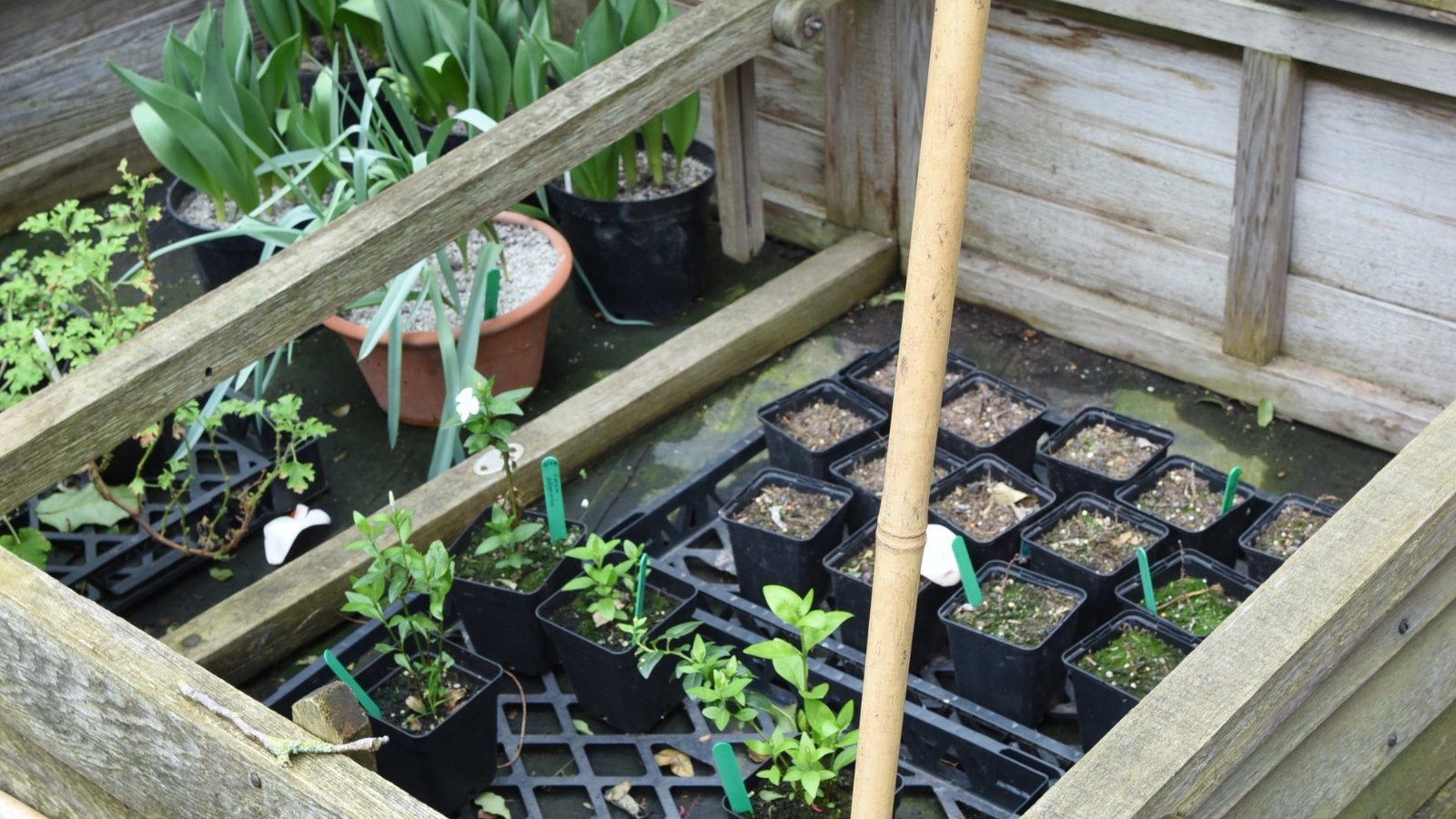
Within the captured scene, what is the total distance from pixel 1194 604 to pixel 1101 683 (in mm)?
276

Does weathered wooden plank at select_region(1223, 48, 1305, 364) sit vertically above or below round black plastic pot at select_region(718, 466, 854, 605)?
above

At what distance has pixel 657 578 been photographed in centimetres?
246

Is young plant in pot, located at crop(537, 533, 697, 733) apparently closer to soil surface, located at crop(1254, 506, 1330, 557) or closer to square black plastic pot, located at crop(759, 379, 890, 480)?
square black plastic pot, located at crop(759, 379, 890, 480)

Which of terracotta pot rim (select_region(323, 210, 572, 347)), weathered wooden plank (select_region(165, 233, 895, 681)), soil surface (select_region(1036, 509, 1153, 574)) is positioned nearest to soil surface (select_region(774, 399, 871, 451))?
weathered wooden plank (select_region(165, 233, 895, 681))

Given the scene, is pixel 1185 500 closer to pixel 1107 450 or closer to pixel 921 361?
pixel 1107 450

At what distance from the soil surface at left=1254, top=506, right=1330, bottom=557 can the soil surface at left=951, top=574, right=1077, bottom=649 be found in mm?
349

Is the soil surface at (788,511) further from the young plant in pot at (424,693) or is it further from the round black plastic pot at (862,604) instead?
the young plant in pot at (424,693)

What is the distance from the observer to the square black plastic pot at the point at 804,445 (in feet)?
8.97

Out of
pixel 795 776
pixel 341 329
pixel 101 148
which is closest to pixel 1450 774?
pixel 795 776

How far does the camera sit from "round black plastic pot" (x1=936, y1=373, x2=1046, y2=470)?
2.71 metres

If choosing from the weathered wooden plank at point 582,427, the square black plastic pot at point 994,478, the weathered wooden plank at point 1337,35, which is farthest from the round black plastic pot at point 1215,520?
the weathered wooden plank at point 582,427

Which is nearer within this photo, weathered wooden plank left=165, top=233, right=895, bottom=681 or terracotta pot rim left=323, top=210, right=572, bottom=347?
weathered wooden plank left=165, top=233, right=895, bottom=681

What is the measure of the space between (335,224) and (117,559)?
32.8 inches

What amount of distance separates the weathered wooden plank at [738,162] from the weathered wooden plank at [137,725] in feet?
5.71
